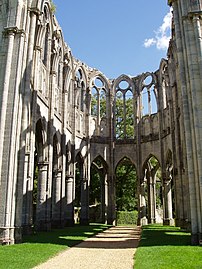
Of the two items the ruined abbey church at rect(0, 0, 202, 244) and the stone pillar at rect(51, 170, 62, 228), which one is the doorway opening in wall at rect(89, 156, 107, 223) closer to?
the ruined abbey church at rect(0, 0, 202, 244)

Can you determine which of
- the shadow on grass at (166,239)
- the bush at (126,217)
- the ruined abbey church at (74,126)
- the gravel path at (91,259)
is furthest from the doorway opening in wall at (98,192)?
the gravel path at (91,259)

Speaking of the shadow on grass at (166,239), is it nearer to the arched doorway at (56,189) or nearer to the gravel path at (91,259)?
the gravel path at (91,259)

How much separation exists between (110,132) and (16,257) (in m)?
22.3

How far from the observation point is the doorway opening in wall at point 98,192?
30.8m

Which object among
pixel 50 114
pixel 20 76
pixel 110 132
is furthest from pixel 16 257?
pixel 110 132

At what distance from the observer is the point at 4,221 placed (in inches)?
493

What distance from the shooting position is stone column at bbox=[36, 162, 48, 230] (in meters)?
19.0

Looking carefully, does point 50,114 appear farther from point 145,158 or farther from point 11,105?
point 145,158

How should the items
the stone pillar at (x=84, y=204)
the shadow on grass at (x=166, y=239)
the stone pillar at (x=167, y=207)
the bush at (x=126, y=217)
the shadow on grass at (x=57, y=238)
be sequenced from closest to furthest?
1. the shadow on grass at (x=166, y=239)
2. the shadow on grass at (x=57, y=238)
3. the stone pillar at (x=167, y=207)
4. the stone pillar at (x=84, y=204)
5. the bush at (x=126, y=217)

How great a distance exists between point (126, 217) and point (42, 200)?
665 inches

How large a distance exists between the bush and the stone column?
15.7 metres

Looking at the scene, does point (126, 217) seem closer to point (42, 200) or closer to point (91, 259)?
point (42, 200)

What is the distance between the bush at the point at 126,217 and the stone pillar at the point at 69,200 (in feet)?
31.7

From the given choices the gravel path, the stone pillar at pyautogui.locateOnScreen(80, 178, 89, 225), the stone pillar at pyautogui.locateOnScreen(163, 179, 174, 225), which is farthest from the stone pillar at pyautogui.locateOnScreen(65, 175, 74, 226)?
the gravel path
